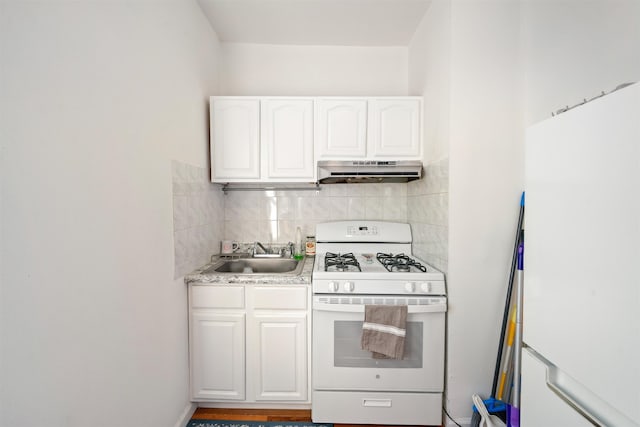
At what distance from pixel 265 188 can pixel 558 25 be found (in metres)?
2.26

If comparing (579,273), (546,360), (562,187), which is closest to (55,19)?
(562,187)

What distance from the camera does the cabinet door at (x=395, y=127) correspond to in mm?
2064

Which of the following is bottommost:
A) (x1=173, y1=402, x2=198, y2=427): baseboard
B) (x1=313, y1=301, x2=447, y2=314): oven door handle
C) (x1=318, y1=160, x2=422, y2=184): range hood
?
(x1=173, y1=402, x2=198, y2=427): baseboard

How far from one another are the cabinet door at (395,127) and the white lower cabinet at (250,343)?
3.93 ft

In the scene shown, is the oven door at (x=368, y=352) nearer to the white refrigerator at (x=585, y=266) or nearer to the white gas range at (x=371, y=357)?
the white gas range at (x=371, y=357)

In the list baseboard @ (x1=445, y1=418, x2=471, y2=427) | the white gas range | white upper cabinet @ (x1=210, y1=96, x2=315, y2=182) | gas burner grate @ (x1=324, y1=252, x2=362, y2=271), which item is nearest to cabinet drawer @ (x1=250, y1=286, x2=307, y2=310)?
the white gas range

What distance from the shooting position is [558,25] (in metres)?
1.61

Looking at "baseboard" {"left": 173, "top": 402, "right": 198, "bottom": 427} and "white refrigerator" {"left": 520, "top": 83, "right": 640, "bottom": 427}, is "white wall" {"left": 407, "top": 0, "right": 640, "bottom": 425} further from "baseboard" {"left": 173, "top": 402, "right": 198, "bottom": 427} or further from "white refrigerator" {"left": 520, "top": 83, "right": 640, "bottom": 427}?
"baseboard" {"left": 173, "top": 402, "right": 198, "bottom": 427}

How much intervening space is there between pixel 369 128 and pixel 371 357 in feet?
5.24

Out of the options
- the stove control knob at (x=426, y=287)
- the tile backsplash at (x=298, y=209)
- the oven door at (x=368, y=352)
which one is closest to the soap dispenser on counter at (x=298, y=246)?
the tile backsplash at (x=298, y=209)

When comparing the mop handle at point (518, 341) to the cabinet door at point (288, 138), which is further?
the cabinet door at point (288, 138)

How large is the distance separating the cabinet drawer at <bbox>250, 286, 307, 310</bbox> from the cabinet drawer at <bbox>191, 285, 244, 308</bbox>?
0.12m

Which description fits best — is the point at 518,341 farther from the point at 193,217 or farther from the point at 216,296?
the point at 193,217

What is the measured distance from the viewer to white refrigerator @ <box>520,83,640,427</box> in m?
0.69
